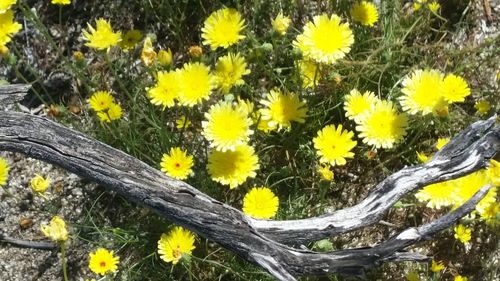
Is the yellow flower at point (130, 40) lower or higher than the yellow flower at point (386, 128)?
higher

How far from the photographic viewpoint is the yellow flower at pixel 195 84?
7.36ft

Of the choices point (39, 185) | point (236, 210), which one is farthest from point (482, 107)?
point (39, 185)

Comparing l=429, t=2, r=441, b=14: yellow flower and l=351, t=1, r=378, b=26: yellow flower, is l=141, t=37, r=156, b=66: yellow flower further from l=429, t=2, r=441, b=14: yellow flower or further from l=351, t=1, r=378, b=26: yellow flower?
l=429, t=2, r=441, b=14: yellow flower

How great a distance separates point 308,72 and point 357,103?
240 mm

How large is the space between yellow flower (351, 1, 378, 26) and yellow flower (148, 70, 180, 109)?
73 centimetres

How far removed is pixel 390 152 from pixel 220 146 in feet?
2.37

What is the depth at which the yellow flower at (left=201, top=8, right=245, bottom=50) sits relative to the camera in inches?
92.4

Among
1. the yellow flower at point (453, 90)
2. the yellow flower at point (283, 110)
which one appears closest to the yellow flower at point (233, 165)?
the yellow flower at point (283, 110)

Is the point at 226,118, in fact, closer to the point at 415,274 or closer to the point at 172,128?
the point at 172,128

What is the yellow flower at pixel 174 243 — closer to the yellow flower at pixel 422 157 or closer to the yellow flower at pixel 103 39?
the yellow flower at pixel 103 39


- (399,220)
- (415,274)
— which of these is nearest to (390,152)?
(399,220)

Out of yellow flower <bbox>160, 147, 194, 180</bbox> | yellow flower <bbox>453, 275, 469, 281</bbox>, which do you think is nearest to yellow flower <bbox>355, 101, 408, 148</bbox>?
yellow flower <bbox>453, 275, 469, 281</bbox>

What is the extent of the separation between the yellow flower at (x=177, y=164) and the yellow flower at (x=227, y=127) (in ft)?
0.46

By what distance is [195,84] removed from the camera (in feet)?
7.39
